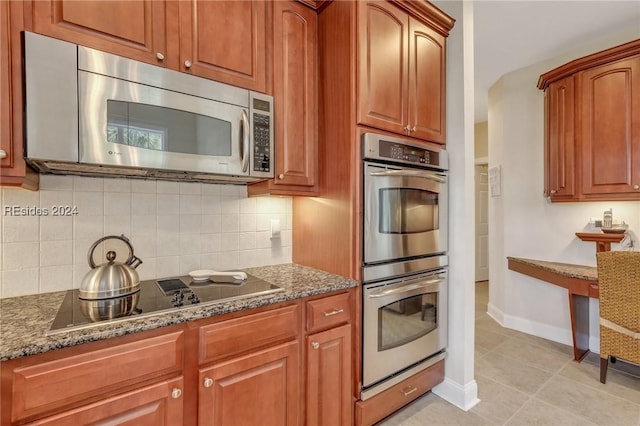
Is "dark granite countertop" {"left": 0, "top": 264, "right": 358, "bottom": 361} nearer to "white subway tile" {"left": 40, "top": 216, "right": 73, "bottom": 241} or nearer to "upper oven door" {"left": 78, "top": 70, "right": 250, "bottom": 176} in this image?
"white subway tile" {"left": 40, "top": 216, "right": 73, "bottom": 241}

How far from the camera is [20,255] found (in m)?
1.26

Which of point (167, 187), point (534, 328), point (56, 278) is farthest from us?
point (534, 328)

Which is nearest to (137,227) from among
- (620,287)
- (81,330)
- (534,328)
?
(81,330)

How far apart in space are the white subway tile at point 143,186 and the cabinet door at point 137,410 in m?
0.92

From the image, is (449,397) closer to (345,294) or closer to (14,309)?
(345,294)

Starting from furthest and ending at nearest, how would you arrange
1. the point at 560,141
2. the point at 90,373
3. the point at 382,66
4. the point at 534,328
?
the point at 534,328 < the point at 560,141 < the point at 382,66 < the point at 90,373

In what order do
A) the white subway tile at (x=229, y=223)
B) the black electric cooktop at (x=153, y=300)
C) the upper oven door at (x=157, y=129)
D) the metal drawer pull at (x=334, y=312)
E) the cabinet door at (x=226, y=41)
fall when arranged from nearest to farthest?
1. the black electric cooktop at (x=153, y=300)
2. the upper oven door at (x=157, y=129)
3. the cabinet door at (x=226, y=41)
4. the metal drawer pull at (x=334, y=312)
5. the white subway tile at (x=229, y=223)

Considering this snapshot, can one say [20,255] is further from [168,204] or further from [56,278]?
[168,204]

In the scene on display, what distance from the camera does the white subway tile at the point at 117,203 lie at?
4.72 feet

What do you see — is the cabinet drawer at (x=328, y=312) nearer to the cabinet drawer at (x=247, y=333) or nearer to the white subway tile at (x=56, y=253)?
the cabinet drawer at (x=247, y=333)

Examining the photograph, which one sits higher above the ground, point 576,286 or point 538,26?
point 538,26

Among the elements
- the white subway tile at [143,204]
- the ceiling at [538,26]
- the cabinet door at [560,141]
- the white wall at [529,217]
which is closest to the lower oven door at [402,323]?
the white subway tile at [143,204]

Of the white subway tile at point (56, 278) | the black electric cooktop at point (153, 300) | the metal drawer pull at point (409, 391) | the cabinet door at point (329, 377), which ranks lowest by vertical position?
the metal drawer pull at point (409, 391)

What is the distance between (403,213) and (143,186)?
143 cm
